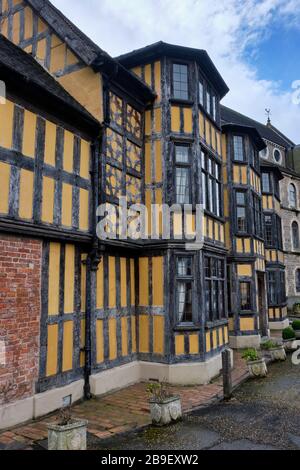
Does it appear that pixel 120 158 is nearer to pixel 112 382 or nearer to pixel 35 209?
pixel 35 209

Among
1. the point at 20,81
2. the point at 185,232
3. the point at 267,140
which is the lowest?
the point at 185,232

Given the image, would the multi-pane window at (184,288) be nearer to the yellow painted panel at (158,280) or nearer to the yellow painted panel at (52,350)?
the yellow painted panel at (158,280)

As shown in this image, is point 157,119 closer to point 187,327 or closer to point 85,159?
point 85,159

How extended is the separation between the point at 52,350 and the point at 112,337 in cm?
205

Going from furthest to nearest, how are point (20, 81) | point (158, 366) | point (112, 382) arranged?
point (158, 366) < point (112, 382) < point (20, 81)

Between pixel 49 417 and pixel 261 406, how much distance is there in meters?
4.37

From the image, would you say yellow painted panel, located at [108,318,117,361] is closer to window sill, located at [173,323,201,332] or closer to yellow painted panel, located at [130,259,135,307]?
yellow painted panel, located at [130,259,135,307]

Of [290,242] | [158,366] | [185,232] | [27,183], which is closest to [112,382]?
[158,366]

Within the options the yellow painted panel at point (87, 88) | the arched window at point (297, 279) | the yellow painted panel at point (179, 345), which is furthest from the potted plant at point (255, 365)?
the arched window at point (297, 279)

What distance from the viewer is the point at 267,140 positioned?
30.9 metres

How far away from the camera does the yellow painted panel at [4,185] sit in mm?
6636

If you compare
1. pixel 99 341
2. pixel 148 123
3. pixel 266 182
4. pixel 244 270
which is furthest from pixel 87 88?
pixel 266 182

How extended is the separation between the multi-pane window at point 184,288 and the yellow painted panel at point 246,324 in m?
6.38

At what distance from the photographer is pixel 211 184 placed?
11.8 metres
